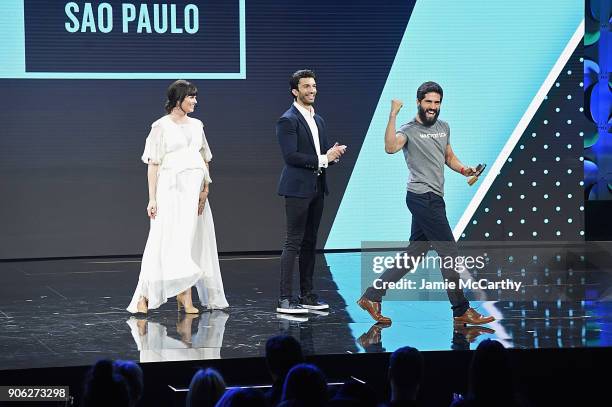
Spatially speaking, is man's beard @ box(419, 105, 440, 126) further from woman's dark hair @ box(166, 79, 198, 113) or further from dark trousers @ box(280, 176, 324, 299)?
woman's dark hair @ box(166, 79, 198, 113)

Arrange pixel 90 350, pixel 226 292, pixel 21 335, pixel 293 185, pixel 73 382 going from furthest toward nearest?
pixel 226 292 < pixel 293 185 < pixel 21 335 < pixel 90 350 < pixel 73 382

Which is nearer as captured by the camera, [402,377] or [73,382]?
[402,377]

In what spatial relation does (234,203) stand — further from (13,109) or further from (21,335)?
(21,335)

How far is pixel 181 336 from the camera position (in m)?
6.04

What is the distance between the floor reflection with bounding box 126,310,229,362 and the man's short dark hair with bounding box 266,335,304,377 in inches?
58.8

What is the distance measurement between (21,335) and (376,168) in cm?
534

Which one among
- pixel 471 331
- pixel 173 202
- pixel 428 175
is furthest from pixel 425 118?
pixel 173 202

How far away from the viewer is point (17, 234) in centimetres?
998

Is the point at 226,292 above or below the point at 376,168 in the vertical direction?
below

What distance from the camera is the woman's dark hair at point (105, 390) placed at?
3.00 meters

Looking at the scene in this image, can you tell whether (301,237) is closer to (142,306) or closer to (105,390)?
(142,306)

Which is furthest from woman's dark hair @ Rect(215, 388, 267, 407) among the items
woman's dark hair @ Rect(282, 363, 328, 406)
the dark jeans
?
the dark jeans

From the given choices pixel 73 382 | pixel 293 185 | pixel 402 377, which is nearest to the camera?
pixel 402 377

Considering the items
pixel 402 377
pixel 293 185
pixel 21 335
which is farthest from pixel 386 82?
pixel 402 377
